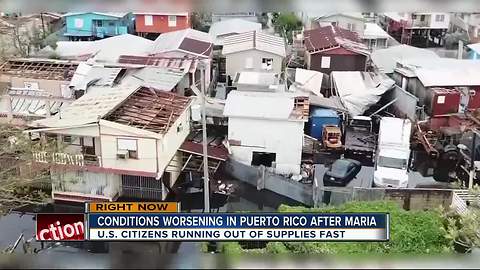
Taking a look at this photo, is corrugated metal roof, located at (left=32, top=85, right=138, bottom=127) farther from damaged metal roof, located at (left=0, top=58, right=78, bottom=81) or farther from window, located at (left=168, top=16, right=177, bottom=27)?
window, located at (left=168, top=16, right=177, bottom=27)

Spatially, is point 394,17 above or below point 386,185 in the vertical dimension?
above

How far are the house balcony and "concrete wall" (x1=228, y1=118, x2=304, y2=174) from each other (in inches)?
203

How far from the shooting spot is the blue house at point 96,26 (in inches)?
379

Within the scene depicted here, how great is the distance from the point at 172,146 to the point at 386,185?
2122mm

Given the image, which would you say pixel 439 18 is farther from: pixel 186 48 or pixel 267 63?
pixel 186 48

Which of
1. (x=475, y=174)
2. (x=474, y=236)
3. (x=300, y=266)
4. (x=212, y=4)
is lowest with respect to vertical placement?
(x=475, y=174)

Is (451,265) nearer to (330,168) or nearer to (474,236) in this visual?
(474,236)

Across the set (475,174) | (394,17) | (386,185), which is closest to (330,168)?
(386,185)

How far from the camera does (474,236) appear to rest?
98.7 inches

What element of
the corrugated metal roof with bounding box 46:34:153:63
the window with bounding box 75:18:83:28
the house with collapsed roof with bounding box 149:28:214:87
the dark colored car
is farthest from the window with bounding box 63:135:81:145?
the window with bounding box 75:18:83:28

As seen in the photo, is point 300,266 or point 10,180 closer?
point 300,266

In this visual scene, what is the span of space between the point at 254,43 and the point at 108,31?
11.4 ft

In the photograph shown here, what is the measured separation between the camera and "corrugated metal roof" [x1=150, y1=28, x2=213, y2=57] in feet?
24.7

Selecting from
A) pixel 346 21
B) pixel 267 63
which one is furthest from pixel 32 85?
pixel 346 21
